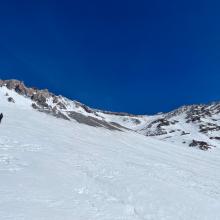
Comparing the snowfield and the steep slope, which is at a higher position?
the steep slope

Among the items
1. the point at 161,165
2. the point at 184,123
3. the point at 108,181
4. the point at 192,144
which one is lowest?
the point at 108,181

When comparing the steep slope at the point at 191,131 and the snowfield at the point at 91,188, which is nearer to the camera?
the snowfield at the point at 91,188

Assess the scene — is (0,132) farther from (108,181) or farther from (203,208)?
(203,208)

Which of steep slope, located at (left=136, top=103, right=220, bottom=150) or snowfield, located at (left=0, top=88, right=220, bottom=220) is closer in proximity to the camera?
snowfield, located at (left=0, top=88, right=220, bottom=220)

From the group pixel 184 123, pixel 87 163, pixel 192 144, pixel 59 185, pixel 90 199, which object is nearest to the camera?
pixel 90 199

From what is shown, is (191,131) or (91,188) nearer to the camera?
(91,188)

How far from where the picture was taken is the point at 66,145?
34.8 metres

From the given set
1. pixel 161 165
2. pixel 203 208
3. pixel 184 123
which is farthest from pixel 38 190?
pixel 184 123

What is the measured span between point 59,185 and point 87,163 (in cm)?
718

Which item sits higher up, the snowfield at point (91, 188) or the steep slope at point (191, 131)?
the steep slope at point (191, 131)

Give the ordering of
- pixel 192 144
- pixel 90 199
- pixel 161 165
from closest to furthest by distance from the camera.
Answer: pixel 90 199
pixel 161 165
pixel 192 144

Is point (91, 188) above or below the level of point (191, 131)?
below

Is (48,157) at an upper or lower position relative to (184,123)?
lower

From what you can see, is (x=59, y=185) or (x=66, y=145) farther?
(x=66, y=145)
